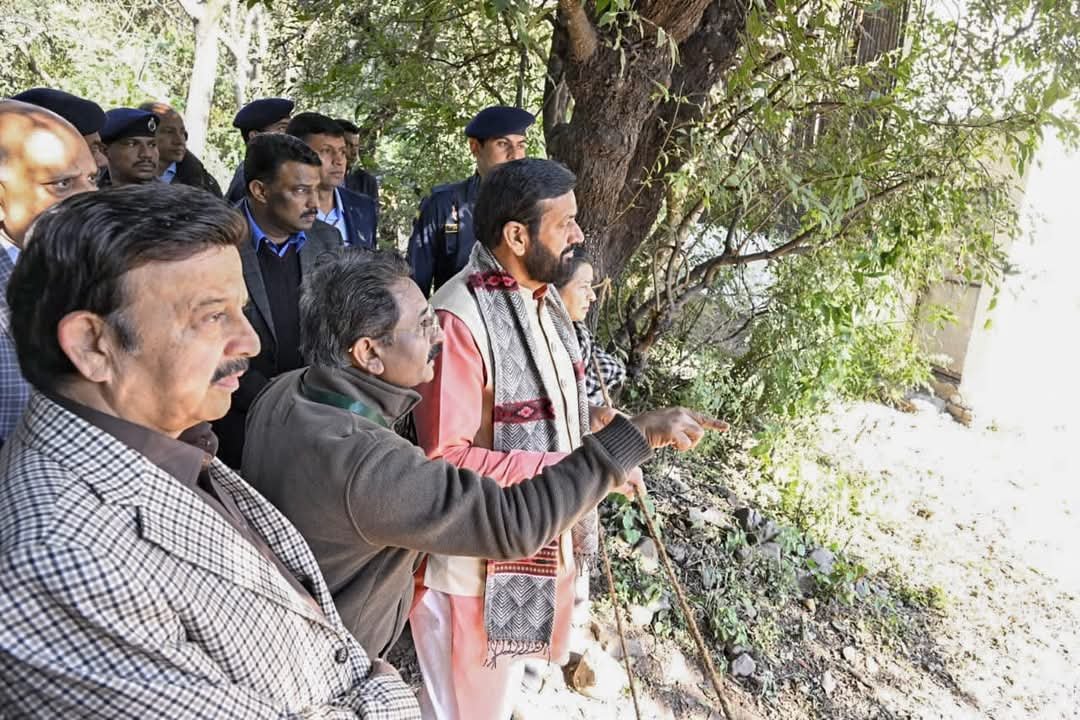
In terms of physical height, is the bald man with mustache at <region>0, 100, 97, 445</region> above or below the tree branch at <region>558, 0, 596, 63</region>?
below

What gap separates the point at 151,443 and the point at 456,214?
250 centimetres

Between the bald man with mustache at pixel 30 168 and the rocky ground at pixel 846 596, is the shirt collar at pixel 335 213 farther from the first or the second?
the rocky ground at pixel 846 596

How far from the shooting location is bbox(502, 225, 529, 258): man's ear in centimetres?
226

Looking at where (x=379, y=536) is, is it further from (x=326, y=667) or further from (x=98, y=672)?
(x=98, y=672)

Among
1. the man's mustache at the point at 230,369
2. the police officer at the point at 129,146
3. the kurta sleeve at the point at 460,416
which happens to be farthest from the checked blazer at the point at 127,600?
the police officer at the point at 129,146

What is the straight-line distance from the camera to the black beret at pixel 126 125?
13.6ft

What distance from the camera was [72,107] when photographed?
3275mm

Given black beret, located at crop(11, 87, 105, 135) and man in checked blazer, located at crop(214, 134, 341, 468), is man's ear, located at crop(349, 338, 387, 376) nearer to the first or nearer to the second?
man in checked blazer, located at crop(214, 134, 341, 468)

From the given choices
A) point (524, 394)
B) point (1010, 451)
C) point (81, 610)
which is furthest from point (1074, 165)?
point (81, 610)

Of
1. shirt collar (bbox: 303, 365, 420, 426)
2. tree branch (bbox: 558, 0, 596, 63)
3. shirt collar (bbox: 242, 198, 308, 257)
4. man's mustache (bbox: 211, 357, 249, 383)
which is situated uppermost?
tree branch (bbox: 558, 0, 596, 63)

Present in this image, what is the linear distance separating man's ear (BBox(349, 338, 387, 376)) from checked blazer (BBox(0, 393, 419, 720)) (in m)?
0.58

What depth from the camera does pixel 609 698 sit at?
3.35 m

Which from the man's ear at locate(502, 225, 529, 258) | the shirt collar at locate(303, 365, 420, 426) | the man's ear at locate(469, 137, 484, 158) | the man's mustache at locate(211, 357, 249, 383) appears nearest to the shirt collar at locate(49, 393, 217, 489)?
the man's mustache at locate(211, 357, 249, 383)

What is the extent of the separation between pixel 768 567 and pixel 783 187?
2.08m
